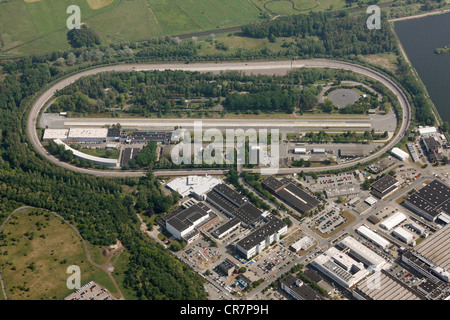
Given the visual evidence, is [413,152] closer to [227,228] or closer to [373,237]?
[373,237]

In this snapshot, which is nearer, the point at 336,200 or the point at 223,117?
the point at 336,200

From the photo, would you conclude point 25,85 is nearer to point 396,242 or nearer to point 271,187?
point 271,187

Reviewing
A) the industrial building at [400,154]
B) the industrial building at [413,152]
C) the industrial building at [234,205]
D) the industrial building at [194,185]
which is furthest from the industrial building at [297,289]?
the industrial building at [413,152]

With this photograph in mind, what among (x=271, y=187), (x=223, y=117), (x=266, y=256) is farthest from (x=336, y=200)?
(x=223, y=117)

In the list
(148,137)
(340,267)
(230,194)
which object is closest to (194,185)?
(230,194)

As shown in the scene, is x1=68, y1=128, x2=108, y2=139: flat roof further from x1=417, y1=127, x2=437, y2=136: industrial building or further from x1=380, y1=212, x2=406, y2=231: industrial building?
x1=417, y1=127, x2=437, y2=136: industrial building

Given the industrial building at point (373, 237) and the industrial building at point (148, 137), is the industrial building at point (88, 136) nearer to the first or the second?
the industrial building at point (148, 137)
